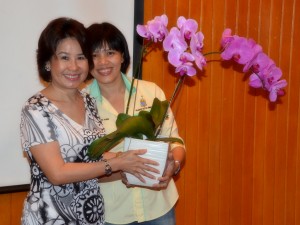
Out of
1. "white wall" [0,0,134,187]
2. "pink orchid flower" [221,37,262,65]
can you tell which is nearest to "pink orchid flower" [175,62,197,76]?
"pink orchid flower" [221,37,262,65]

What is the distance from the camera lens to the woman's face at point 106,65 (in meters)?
1.79

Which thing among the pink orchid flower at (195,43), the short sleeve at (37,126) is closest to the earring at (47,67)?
the short sleeve at (37,126)

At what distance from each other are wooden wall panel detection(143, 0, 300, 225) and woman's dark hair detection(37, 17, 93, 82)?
752mm

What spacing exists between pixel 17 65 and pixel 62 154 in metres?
0.61

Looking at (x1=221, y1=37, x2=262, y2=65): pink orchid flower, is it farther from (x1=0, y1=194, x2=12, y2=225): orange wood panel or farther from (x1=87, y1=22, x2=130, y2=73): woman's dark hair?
(x1=0, y1=194, x2=12, y2=225): orange wood panel

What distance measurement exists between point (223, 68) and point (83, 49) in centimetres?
112

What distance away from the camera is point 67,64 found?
158cm

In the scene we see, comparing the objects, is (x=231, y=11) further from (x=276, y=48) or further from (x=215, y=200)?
(x=215, y=200)

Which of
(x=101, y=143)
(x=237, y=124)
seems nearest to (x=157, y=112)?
(x=101, y=143)

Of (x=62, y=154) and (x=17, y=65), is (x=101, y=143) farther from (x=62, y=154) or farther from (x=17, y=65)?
(x=17, y=65)

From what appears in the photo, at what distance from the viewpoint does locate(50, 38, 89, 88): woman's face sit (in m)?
1.57

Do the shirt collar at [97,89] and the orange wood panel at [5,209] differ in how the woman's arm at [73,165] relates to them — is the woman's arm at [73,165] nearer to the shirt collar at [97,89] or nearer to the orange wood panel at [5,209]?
the shirt collar at [97,89]

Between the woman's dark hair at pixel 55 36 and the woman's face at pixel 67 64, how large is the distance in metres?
0.01

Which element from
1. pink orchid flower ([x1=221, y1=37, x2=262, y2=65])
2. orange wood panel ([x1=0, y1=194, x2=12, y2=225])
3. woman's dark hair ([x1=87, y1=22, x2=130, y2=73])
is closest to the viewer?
pink orchid flower ([x1=221, y1=37, x2=262, y2=65])
